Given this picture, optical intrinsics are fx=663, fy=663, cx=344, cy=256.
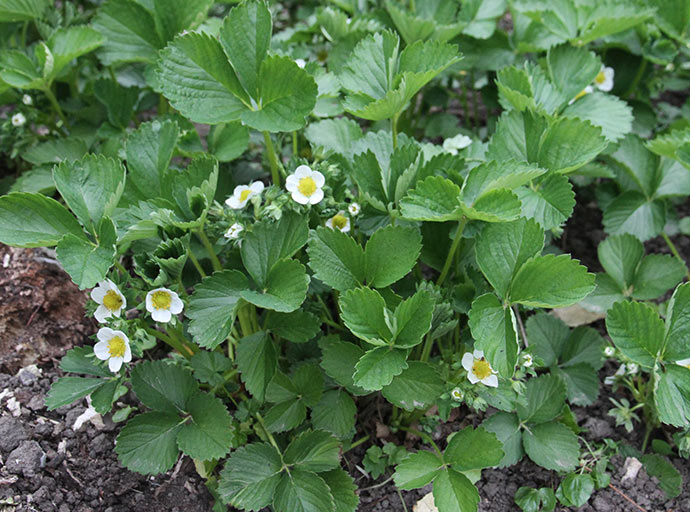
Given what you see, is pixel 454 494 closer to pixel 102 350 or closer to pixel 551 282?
pixel 551 282

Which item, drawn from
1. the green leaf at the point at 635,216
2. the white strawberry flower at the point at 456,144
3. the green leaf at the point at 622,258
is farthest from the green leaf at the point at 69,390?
the green leaf at the point at 635,216

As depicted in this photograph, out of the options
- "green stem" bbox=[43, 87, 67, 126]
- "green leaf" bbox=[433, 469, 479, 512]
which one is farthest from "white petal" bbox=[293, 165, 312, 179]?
"green stem" bbox=[43, 87, 67, 126]

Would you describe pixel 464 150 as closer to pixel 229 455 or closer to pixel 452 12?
pixel 452 12

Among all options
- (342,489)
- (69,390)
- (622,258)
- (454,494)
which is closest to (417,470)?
(454,494)

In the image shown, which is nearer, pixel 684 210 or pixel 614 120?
pixel 614 120

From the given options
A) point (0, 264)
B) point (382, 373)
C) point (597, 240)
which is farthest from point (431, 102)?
point (0, 264)

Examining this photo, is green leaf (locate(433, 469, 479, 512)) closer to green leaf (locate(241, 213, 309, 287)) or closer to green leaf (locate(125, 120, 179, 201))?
green leaf (locate(241, 213, 309, 287))

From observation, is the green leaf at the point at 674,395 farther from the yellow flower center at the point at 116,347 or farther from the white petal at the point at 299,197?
the yellow flower center at the point at 116,347
